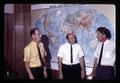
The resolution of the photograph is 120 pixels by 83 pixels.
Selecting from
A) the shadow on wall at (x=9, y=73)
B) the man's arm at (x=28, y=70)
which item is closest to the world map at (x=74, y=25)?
the man's arm at (x=28, y=70)

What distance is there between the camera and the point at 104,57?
2.15 meters

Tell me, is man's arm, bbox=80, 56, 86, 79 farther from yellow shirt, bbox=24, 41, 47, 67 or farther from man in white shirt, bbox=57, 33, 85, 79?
yellow shirt, bbox=24, 41, 47, 67

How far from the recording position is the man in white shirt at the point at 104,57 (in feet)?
7.04

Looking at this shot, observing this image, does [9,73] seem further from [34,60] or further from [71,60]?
[71,60]

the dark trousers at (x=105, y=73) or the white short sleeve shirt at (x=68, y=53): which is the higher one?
the white short sleeve shirt at (x=68, y=53)

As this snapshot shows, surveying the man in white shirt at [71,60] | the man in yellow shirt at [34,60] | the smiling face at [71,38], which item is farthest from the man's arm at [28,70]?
the smiling face at [71,38]

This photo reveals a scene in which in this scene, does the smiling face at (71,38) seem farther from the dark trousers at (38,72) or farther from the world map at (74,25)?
the dark trousers at (38,72)

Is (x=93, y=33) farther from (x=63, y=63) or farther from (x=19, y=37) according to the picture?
(x=19, y=37)

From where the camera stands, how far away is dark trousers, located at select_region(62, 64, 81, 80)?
2141 mm

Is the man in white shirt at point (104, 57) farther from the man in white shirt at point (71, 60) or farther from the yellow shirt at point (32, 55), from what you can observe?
the yellow shirt at point (32, 55)

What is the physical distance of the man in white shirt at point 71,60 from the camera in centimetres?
214

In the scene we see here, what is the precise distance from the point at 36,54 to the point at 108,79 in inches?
22.0

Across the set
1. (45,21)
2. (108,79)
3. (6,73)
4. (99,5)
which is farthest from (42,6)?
(108,79)

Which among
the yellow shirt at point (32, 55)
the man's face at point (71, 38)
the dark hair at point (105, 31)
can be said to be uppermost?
the dark hair at point (105, 31)
